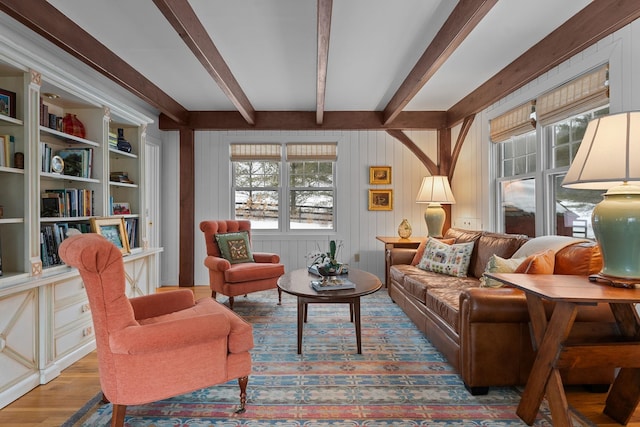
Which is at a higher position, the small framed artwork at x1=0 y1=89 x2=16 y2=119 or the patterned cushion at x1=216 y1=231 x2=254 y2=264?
the small framed artwork at x1=0 y1=89 x2=16 y2=119

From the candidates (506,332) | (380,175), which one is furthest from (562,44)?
(380,175)

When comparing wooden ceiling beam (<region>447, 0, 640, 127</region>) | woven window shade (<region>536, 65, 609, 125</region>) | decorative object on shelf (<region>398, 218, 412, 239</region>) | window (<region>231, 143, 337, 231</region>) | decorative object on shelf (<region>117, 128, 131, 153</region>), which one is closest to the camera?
wooden ceiling beam (<region>447, 0, 640, 127</region>)

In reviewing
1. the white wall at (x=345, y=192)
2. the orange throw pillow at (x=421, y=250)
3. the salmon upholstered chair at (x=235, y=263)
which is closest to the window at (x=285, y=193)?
the white wall at (x=345, y=192)

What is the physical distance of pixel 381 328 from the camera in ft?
10.3

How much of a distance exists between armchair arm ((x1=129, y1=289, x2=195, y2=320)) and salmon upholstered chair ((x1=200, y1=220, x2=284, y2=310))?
121cm

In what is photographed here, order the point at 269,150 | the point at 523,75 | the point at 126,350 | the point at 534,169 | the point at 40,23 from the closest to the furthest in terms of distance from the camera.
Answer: the point at 126,350, the point at 40,23, the point at 523,75, the point at 534,169, the point at 269,150

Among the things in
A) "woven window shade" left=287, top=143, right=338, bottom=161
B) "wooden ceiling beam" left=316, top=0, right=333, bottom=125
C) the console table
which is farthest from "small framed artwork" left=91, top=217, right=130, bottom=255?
the console table

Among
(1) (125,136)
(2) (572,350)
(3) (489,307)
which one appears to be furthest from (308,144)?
(2) (572,350)

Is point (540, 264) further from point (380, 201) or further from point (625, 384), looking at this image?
point (380, 201)

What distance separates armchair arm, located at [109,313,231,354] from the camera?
1.55 metres

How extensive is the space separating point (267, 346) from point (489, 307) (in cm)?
169

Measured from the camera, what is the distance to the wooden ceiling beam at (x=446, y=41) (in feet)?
6.88

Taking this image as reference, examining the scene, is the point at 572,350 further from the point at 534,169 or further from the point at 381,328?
the point at 534,169

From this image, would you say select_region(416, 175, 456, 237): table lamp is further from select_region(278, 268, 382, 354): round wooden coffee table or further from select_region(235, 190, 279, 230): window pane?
select_region(235, 190, 279, 230): window pane
